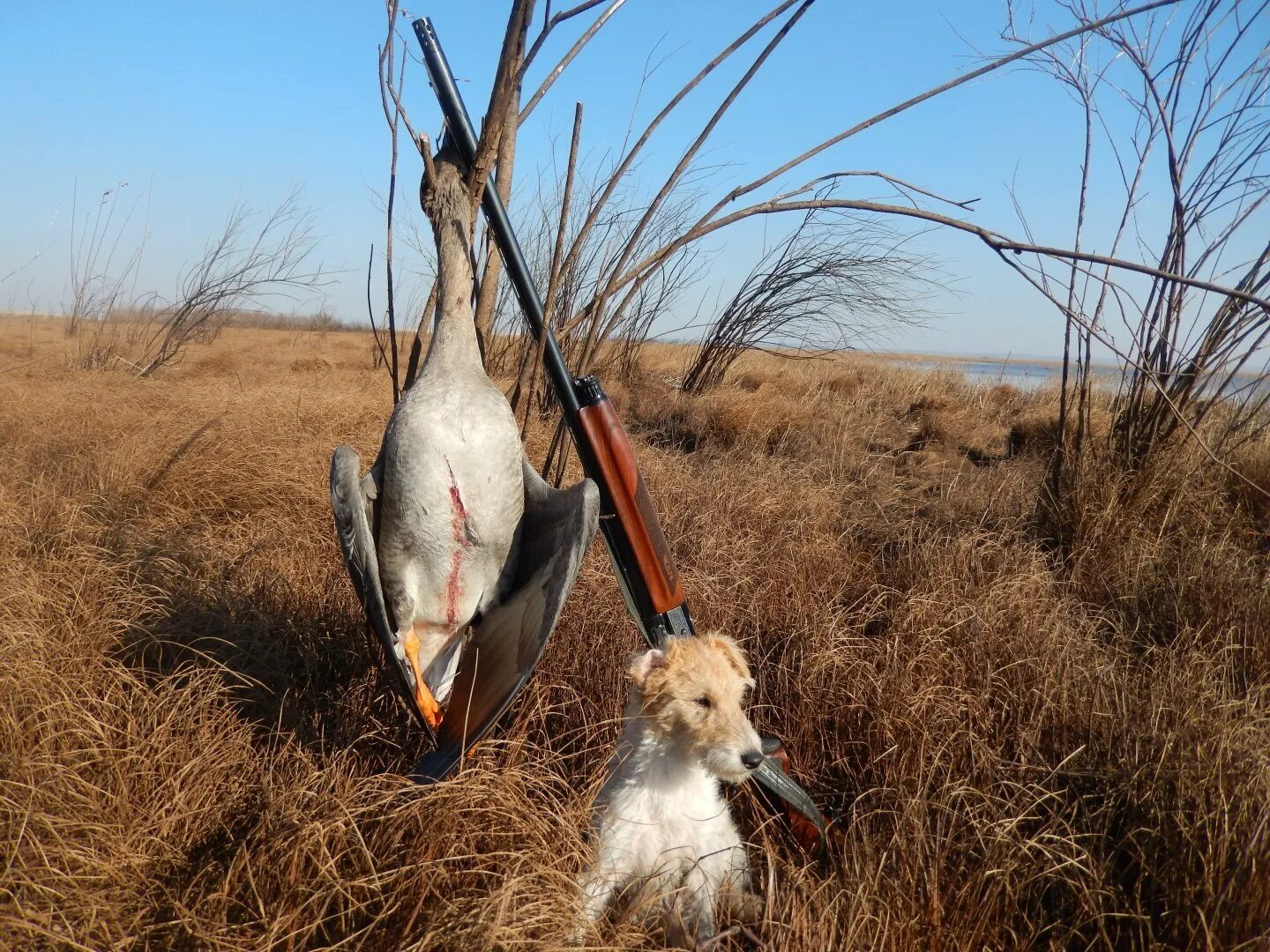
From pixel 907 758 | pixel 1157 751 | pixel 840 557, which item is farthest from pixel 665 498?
pixel 1157 751

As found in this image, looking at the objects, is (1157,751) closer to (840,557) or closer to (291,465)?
(840,557)

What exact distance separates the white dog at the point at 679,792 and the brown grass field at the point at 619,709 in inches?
4.1

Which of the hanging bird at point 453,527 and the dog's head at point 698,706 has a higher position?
the hanging bird at point 453,527

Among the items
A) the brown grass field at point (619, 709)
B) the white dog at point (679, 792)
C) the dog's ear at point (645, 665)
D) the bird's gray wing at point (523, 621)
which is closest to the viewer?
the brown grass field at point (619, 709)

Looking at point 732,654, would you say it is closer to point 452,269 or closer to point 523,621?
point 523,621

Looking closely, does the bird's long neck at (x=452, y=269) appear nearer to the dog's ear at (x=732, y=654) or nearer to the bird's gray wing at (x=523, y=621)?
the bird's gray wing at (x=523, y=621)

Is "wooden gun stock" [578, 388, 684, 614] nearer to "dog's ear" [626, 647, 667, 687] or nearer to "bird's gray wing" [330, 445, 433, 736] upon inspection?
"dog's ear" [626, 647, 667, 687]

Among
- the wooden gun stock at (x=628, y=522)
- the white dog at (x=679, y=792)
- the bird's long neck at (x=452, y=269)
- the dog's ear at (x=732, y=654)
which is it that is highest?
the bird's long neck at (x=452, y=269)

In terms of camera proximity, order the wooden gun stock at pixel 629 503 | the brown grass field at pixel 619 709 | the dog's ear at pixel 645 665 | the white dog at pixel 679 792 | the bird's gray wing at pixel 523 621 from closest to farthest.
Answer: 1. the brown grass field at pixel 619 709
2. the bird's gray wing at pixel 523 621
3. the white dog at pixel 679 792
4. the dog's ear at pixel 645 665
5. the wooden gun stock at pixel 629 503

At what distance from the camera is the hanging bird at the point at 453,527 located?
1.99 metres

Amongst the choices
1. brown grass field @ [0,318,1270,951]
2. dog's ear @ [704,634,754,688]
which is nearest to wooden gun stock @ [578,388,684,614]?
dog's ear @ [704,634,754,688]

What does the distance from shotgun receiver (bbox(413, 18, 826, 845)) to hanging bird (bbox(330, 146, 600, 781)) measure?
122 millimetres

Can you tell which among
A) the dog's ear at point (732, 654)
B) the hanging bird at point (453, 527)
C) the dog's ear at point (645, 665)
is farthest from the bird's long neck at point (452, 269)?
the dog's ear at point (732, 654)

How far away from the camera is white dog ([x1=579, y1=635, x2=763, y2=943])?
212cm
